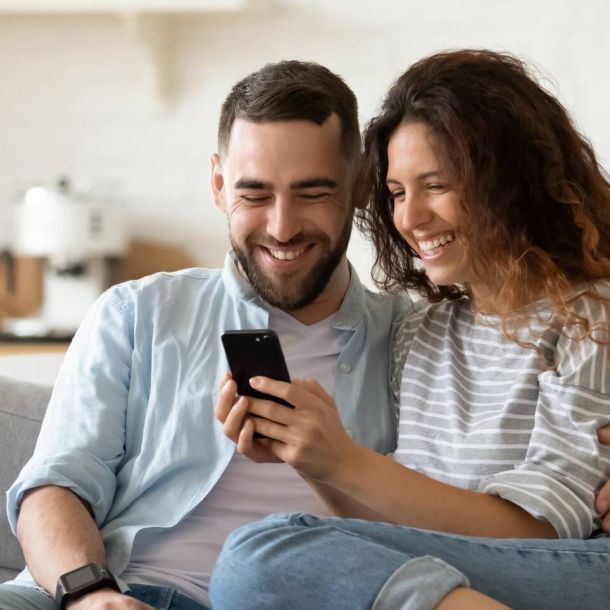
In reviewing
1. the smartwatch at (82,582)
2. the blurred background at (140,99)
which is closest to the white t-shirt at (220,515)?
the smartwatch at (82,582)

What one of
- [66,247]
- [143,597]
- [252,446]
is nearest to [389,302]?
[252,446]

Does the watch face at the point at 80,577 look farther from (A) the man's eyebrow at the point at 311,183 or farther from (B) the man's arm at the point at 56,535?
(A) the man's eyebrow at the point at 311,183

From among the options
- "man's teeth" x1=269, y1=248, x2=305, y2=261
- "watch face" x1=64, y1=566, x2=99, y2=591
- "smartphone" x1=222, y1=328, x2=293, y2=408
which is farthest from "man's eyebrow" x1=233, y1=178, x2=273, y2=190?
"watch face" x1=64, y1=566, x2=99, y2=591

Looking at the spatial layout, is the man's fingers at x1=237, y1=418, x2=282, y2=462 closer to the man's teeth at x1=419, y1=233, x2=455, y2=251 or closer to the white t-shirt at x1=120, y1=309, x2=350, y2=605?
the white t-shirt at x1=120, y1=309, x2=350, y2=605

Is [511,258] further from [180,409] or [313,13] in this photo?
[313,13]

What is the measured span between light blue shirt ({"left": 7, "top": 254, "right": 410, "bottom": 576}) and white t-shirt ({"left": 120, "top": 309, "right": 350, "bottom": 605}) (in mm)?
25

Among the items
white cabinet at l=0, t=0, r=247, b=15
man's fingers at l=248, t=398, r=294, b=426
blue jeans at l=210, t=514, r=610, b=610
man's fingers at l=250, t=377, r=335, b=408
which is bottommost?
blue jeans at l=210, t=514, r=610, b=610

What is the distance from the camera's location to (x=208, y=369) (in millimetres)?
1778

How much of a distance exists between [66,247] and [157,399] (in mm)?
1771

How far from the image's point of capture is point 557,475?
1.43 meters

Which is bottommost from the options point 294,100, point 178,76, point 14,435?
point 14,435

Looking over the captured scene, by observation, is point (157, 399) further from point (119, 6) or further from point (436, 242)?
point (119, 6)

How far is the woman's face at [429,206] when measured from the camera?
5.26ft

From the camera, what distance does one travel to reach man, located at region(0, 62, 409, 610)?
5.32ft
